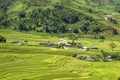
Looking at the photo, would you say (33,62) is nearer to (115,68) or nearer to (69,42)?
(115,68)

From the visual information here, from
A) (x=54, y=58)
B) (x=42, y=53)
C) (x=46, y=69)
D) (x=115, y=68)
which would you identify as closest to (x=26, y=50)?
(x=42, y=53)

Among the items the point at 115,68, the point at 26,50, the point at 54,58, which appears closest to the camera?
the point at 115,68

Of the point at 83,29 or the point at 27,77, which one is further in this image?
the point at 83,29

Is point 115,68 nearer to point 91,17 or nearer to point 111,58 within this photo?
point 111,58

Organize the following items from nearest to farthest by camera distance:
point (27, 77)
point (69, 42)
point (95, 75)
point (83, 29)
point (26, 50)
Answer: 1. point (27, 77)
2. point (95, 75)
3. point (26, 50)
4. point (69, 42)
5. point (83, 29)

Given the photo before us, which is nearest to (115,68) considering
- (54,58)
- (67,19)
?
(54,58)

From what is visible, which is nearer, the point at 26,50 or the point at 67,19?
the point at 26,50
